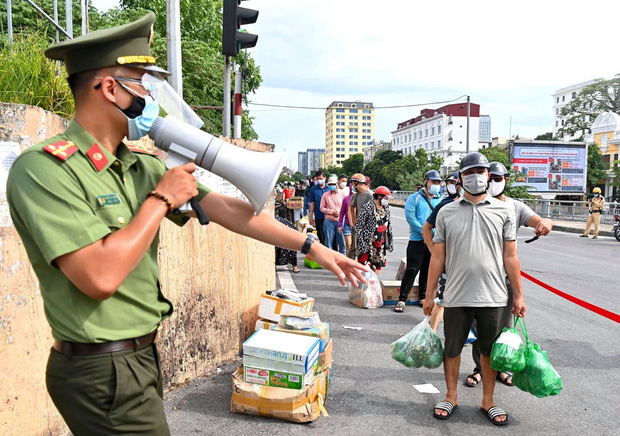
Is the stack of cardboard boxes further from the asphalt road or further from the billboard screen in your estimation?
the billboard screen

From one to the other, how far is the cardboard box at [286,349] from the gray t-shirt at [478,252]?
112 cm

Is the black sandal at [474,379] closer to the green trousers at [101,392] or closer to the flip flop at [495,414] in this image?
the flip flop at [495,414]

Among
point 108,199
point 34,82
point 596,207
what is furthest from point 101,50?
point 596,207

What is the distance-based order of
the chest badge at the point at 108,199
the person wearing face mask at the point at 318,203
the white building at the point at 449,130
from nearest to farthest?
1. the chest badge at the point at 108,199
2. the person wearing face mask at the point at 318,203
3. the white building at the point at 449,130

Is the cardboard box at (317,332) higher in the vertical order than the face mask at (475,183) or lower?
lower

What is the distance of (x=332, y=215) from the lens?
10.2 metres

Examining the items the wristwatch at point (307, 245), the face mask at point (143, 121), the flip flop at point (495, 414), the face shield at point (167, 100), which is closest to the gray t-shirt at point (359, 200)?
A: the flip flop at point (495, 414)

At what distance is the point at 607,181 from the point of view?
52.9m

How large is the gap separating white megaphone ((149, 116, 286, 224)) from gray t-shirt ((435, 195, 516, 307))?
2488 mm

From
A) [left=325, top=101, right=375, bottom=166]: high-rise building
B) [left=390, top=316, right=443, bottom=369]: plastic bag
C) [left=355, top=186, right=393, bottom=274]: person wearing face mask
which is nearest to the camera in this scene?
[left=390, top=316, right=443, bottom=369]: plastic bag

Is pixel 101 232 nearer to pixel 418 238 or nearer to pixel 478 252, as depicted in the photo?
pixel 478 252

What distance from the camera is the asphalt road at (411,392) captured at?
3574 mm

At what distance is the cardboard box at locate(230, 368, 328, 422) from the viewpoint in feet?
11.8

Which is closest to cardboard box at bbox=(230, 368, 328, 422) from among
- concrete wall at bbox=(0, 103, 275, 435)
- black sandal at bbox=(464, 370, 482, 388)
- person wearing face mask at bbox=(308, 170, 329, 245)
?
concrete wall at bbox=(0, 103, 275, 435)
